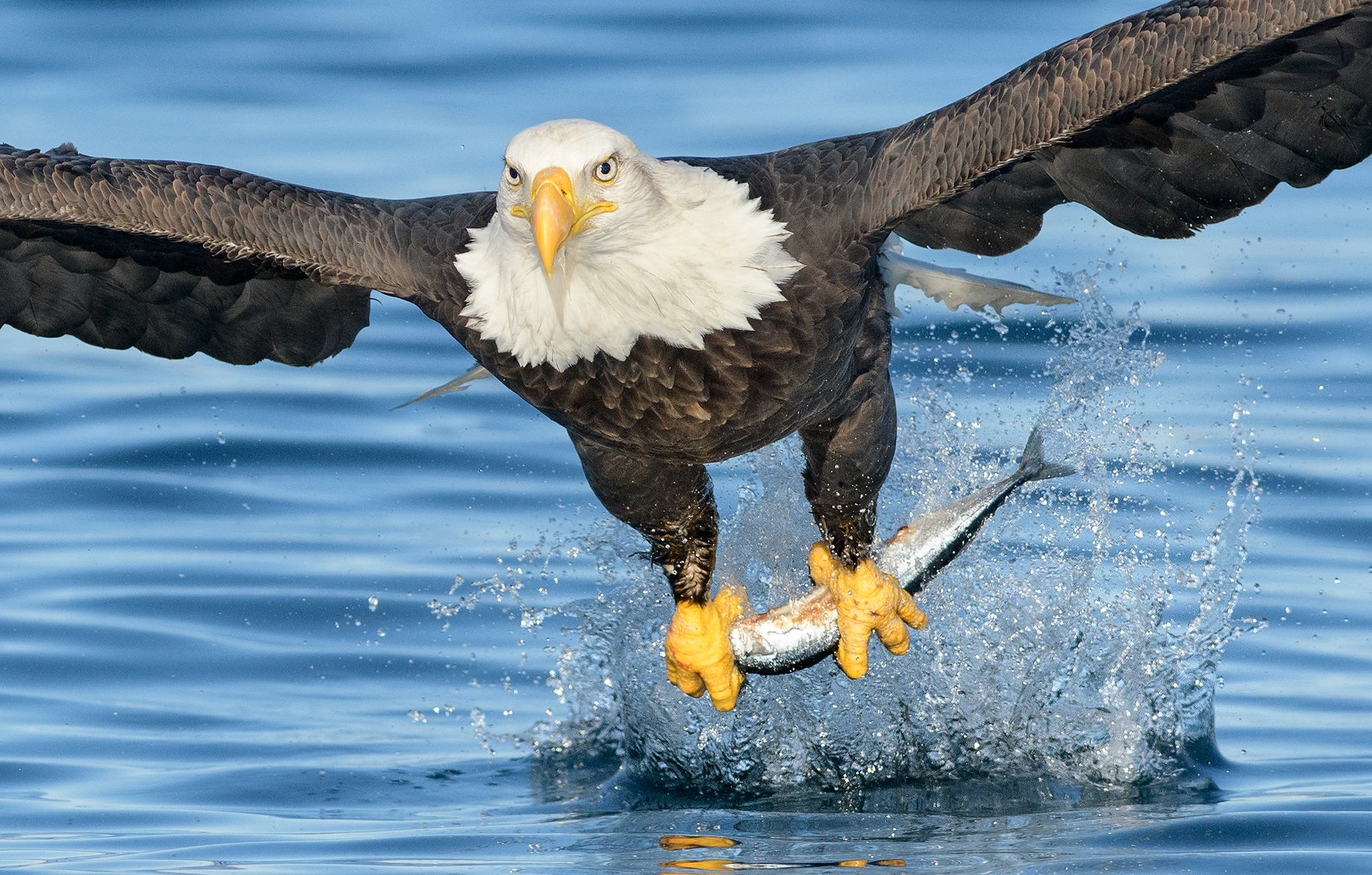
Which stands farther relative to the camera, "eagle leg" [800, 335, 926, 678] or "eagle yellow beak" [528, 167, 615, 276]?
"eagle leg" [800, 335, 926, 678]

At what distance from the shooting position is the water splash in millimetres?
6305

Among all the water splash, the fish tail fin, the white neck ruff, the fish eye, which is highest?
the fish eye

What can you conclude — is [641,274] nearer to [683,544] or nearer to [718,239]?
[718,239]

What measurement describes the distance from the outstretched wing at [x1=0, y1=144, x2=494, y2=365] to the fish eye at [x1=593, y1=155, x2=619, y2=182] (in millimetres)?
747

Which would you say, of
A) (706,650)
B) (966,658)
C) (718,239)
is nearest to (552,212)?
(718,239)

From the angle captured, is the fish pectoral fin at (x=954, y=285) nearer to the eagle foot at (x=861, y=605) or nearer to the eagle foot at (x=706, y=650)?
the eagle foot at (x=861, y=605)

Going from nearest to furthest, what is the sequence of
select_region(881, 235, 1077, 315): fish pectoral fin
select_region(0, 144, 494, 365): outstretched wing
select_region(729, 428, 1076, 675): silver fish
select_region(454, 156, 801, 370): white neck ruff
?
select_region(454, 156, 801, 370): white neck ruff < select_region(0, 144, 494, 365): outstretched wing < select_region(729, 428, 1076, 675): silver fish < select_region(881, 235, 1077, 315): fish pectoral fin

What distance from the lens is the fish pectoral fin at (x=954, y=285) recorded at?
7.00 m

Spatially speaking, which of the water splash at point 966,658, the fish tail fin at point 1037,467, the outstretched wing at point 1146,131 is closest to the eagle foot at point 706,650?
the water splash at point 966,658

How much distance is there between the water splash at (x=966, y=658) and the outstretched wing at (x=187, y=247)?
66.3 inches

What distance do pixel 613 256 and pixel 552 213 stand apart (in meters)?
0.38

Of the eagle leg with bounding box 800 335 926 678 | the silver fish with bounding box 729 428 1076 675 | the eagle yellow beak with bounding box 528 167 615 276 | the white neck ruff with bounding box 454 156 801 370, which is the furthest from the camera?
the silver fish with bounding box 729 428 1076 675

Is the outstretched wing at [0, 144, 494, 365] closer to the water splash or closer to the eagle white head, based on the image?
the eagle white head

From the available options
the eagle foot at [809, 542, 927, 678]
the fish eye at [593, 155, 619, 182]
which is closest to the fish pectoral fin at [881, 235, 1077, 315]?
the eagle foot at [809, 542, 927, 678]
